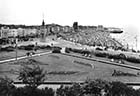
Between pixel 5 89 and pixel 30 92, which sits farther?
pixel 30 92

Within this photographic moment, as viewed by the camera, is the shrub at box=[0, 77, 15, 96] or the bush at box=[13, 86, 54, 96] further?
the bush at box=[13, 86, 54, 96]

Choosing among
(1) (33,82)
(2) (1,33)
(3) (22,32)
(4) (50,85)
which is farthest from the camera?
(3) (22,32)

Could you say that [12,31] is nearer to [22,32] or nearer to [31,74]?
[22,32]

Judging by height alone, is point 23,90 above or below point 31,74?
below

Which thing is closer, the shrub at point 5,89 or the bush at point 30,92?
the shrub at point 5,89

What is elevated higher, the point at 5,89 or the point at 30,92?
the point at 5,89

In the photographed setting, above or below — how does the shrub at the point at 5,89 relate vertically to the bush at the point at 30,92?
above

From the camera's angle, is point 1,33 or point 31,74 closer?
point 31,74

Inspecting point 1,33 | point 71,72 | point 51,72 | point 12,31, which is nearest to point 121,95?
point 71,72

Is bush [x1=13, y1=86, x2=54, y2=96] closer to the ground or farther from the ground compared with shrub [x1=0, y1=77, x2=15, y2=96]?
closer to the ground

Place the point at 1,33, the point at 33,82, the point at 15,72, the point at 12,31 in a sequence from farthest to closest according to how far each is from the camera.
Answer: the point at 12,31 → the point at 1,33 → the point at 15,72 → the point at 33,82

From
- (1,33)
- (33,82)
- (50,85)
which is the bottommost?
(50,85)
